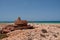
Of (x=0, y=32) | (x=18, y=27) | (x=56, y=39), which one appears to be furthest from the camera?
(x=18, y=27)

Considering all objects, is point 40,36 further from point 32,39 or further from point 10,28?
point 10,28

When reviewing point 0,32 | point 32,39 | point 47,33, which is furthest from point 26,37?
point 0,32

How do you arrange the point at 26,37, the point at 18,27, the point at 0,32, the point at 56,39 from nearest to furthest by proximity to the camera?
the point at 26,37 → the point at 56,39 → the point at 0,32 → the point at 18,27

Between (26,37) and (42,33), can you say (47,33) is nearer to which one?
(42,33)

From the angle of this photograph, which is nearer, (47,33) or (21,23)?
(47,33)

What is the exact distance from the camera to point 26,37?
11562mm

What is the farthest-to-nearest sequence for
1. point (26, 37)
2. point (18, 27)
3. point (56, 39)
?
point (18, 27) < point (56, 39) < point (26, 37)

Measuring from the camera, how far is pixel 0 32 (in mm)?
14414

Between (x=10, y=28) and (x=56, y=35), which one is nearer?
(x=56, y=35)

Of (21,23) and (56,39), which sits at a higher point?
(21,23)

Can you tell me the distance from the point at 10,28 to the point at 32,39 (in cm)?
396

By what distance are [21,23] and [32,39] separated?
14.3ft

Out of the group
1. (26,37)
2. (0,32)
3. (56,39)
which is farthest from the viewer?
(0,32)

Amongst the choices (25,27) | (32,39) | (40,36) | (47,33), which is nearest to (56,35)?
(47,33)
